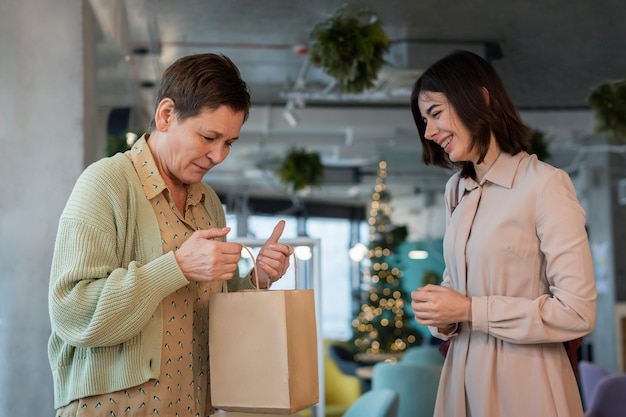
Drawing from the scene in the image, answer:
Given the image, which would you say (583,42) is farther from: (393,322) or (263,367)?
(393,322)

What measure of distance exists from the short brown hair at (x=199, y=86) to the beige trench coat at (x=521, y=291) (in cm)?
63

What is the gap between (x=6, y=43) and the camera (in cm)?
331

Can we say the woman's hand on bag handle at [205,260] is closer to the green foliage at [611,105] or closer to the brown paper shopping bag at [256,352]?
the brown paper shopping bag at [256,352]

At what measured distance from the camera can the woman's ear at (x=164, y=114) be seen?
5.57 feet

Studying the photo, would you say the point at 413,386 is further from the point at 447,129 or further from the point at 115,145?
the point at 447,129

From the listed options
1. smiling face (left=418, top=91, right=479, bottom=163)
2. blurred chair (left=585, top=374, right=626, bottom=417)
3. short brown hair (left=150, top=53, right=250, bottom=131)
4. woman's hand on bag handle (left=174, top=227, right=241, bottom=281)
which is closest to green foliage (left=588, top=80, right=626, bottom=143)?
blurred chair (left=585, top=374, right=626, bottom=417)

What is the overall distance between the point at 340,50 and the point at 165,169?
3526mm

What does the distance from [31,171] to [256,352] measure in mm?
2003

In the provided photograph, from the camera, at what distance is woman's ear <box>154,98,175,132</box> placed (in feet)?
5.57

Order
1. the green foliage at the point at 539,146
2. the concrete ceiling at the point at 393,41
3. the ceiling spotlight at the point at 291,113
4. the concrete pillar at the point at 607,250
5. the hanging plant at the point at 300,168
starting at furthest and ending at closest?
the concrete pillar at the point at 607,250 < the hanging plant at the point at 300,168 < the ceiling spotlight at the point at 291,113 < the green foliage at the point at 539,146 < the concrete ceiling at the point at 393,41

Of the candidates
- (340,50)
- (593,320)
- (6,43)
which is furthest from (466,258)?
(340,50)

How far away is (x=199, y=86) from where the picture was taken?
5.46 feet

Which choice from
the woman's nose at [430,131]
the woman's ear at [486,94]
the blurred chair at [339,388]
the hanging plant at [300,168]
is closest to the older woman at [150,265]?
the woman's nose at [430,131]

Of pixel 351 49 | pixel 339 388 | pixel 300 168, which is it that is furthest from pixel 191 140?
pixel 300 168
